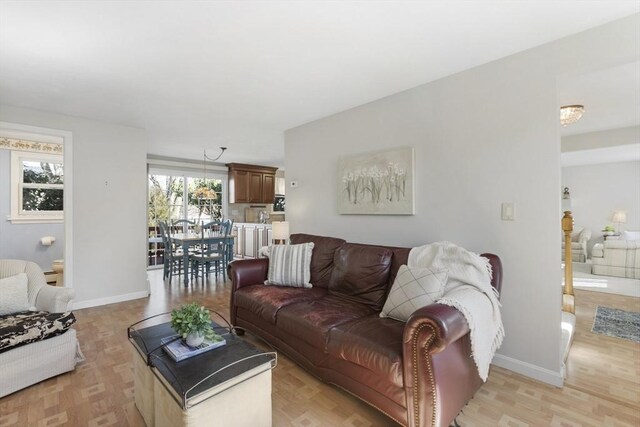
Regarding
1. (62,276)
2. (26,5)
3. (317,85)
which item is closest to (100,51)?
(26,5)

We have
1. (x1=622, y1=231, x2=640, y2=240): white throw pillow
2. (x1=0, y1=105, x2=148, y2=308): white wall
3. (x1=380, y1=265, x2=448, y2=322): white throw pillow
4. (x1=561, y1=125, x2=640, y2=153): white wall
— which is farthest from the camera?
(x1=622, y1=231, x2=640, y2=240): white throw pillow

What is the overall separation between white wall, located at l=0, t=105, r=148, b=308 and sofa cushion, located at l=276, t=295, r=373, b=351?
295 centimetres

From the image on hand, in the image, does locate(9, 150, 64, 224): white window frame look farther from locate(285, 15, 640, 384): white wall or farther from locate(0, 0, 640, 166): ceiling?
locate(285, 15, 640, 384): white wall

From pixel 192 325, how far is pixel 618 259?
7.33 metres

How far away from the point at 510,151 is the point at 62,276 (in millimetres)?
5138

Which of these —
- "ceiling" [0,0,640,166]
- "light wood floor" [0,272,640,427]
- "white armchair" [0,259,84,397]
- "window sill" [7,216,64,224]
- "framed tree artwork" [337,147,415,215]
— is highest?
"ceiling" [0,0,640,166]

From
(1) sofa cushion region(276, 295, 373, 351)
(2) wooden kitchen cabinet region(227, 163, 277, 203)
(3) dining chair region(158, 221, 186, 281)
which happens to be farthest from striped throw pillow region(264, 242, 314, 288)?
(2) wooden kitchen cabinet region(227, 163, 277, 203)

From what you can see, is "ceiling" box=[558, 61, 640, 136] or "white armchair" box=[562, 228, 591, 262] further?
"white armchair" box=[562, 228, 591, 262]

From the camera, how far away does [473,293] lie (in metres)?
1.76

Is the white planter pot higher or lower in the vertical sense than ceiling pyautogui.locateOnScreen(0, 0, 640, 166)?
lower

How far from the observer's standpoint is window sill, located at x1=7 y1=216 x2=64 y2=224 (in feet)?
15.6

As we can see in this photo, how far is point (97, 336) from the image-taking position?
2.88 metres

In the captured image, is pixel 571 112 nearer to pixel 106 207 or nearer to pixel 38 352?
pixel 38 352

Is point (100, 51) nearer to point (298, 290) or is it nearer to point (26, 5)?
point (26, 5)
